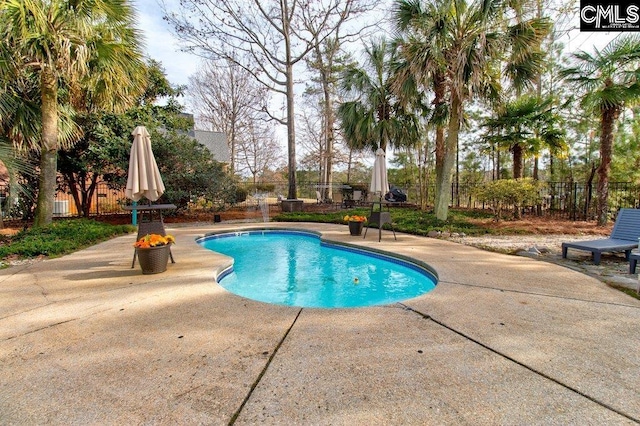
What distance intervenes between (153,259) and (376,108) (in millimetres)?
10442

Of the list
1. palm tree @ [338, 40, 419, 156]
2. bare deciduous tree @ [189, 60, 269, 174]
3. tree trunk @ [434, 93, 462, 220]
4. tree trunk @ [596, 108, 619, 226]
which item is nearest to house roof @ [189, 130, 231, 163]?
bare deciduous tree @ [189, 60, 269, 174]

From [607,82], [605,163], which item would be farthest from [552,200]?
[607,82]

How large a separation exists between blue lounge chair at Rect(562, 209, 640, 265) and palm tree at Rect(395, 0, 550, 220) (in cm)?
395

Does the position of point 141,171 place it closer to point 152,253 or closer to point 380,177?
point 152,253

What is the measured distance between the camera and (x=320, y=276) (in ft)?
18.1

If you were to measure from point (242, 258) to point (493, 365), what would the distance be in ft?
18.0

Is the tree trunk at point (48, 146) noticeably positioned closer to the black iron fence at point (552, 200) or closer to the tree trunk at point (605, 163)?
the black iron fence at point (552, 200)

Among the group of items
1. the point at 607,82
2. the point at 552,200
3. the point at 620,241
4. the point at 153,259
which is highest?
the point at 607,82

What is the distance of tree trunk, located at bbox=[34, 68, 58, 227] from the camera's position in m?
6.82

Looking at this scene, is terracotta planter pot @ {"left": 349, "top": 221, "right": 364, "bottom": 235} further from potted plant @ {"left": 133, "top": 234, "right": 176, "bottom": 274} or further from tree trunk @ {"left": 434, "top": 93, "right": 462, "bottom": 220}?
potted plant @ {"left": 133, "top": 234, "right": 176, "bottom": 274}

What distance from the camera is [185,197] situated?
37.0 feet

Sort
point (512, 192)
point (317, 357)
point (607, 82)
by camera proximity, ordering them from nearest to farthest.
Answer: point (317, 357)
point (607, 82)
point (512, 192)

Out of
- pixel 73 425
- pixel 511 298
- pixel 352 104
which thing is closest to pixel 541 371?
pixel 511 298

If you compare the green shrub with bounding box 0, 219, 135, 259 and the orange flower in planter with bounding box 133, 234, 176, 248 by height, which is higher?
the orange flower in planter with bounding box 133, 234, 176, 248
